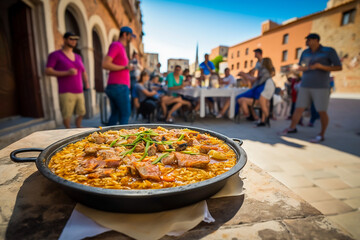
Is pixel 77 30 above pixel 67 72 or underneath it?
above

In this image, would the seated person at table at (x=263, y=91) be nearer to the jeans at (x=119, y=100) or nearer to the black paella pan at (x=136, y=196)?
the jeans at (x=119, y=100)

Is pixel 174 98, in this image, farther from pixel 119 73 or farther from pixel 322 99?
pixel 322 99

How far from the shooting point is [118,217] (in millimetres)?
779

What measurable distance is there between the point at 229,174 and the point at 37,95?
5.54 metres

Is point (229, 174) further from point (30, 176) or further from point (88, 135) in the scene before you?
point (88, 135)

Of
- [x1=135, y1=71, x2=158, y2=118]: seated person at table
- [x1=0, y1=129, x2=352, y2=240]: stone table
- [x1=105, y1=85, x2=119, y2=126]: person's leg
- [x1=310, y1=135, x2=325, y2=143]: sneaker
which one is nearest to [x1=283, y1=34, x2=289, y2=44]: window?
[x1=310, y1=135, x2=325, y2=143]: sneaker

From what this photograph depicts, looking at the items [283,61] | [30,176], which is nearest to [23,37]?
[30,176]

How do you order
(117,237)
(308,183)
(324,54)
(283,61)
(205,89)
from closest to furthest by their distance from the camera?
(117,237)
(308,183)
(324,54)
(205,89)
(283,61)

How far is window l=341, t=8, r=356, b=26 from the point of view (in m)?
17.1

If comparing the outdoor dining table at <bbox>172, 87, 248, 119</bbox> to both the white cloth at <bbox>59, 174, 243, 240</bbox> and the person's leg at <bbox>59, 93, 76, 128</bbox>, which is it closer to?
the person's leg at <bbox>59, 93, 76, 128</bbox>

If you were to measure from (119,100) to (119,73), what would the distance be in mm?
517

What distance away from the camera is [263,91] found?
5.83 m

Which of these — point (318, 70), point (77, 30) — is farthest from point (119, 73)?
point (77, 30)

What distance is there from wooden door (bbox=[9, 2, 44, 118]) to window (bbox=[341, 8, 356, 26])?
23.9m
